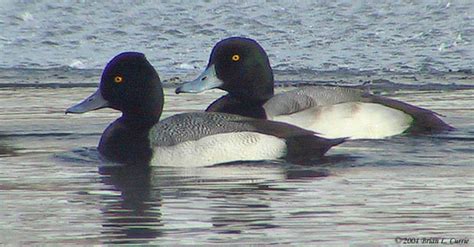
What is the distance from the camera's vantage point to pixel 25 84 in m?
15.4

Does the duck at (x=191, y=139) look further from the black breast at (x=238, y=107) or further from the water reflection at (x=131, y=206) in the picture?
the black breast at (x=238, y=107)

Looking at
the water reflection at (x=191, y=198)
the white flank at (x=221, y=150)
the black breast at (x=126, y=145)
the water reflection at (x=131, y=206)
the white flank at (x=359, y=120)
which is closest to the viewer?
the water reflection at (x=131, y=206)

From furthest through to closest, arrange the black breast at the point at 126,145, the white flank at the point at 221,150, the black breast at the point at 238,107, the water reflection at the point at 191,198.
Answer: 1. the black breast at the point at 238,107
2. the black breast at the point at 126,145
3. the white flank at the point at 221,150
4. the water reflection at the point at 191,198

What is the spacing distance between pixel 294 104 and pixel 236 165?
2.17 metres

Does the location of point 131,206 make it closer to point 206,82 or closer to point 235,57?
point 206,82

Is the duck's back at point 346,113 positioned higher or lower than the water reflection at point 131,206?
lower

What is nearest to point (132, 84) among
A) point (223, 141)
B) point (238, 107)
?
point (223, 141)

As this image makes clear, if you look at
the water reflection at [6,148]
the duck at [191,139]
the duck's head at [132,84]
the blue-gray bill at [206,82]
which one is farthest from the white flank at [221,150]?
the blue-gray bill at [206,82]

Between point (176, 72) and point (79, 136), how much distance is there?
491 centimetres

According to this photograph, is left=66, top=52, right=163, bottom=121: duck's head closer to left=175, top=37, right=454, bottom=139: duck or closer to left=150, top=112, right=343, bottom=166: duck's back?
left=150, top=112, right=343, bottom=166: duck's back

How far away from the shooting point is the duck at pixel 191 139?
9633 millimetres

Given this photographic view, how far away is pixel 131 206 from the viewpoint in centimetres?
779

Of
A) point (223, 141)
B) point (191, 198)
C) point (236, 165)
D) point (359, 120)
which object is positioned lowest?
point (359, 120)

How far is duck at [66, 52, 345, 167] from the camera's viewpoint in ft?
31.6
